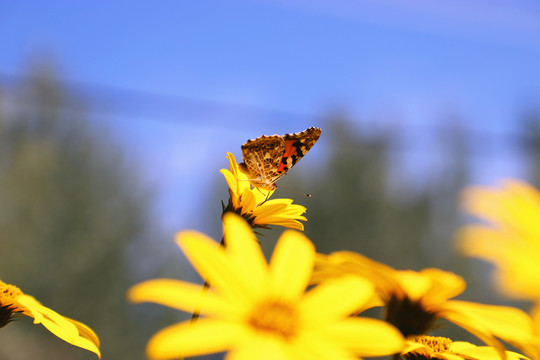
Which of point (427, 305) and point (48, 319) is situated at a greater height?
point (427, 305)

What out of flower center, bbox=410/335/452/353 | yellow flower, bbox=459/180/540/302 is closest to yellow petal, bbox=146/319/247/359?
yellow flower, bbox=459/180/540/302

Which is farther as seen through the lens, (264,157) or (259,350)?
(264,157)

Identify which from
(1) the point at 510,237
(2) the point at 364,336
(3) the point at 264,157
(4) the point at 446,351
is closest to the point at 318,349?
(2) the point at 364,336

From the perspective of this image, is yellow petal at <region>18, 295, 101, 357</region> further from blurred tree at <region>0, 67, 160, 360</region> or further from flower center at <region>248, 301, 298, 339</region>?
blurred tree at <region>0, 67, 160, 360</region>

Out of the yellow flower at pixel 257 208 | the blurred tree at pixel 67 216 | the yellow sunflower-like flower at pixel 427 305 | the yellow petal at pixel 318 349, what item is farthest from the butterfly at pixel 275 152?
the blurred tree at pixel 67 216

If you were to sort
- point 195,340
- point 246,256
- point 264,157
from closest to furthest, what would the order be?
point 195,340 → point 246,256 → point 264,157

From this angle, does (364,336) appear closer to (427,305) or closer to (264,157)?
(427,305)

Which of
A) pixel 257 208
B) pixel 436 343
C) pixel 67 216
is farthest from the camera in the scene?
pixel 67 216

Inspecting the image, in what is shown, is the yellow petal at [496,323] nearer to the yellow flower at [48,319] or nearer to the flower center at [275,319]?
the flower center at [275,319]
